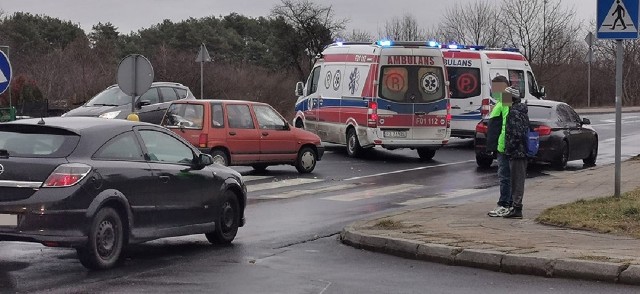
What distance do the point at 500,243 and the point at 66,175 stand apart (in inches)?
175

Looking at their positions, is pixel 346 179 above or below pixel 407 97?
below

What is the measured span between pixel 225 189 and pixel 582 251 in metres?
4.09

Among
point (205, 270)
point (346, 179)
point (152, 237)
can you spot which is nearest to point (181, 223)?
point (152, 237)

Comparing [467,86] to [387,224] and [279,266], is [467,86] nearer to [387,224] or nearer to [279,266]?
[387,224]

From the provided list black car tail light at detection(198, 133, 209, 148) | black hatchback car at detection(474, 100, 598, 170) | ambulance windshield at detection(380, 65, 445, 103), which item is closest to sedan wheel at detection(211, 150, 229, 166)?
black car tail light at detection(198, 133, 209, 148)

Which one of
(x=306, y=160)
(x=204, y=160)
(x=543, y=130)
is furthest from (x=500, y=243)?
(x=543, y=130)

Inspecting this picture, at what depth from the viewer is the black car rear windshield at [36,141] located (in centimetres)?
945

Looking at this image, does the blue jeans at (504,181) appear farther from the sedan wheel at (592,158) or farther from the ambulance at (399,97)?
the sedan wheel at (592,158)

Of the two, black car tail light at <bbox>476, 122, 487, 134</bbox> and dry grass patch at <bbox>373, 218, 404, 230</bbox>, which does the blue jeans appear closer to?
dry grass patch at <bbox>373, 218, 404, 230</bbox>

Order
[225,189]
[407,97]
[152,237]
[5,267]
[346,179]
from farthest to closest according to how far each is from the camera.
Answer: [407,97] → [346,179] → [225,189] → [152,237] → [5,267]

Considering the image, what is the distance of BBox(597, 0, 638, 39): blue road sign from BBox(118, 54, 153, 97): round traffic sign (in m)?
9.89

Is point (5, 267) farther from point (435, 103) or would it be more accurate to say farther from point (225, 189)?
point (435, 103)

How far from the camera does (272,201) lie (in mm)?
16141

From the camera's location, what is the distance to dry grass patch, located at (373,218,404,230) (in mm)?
12040
